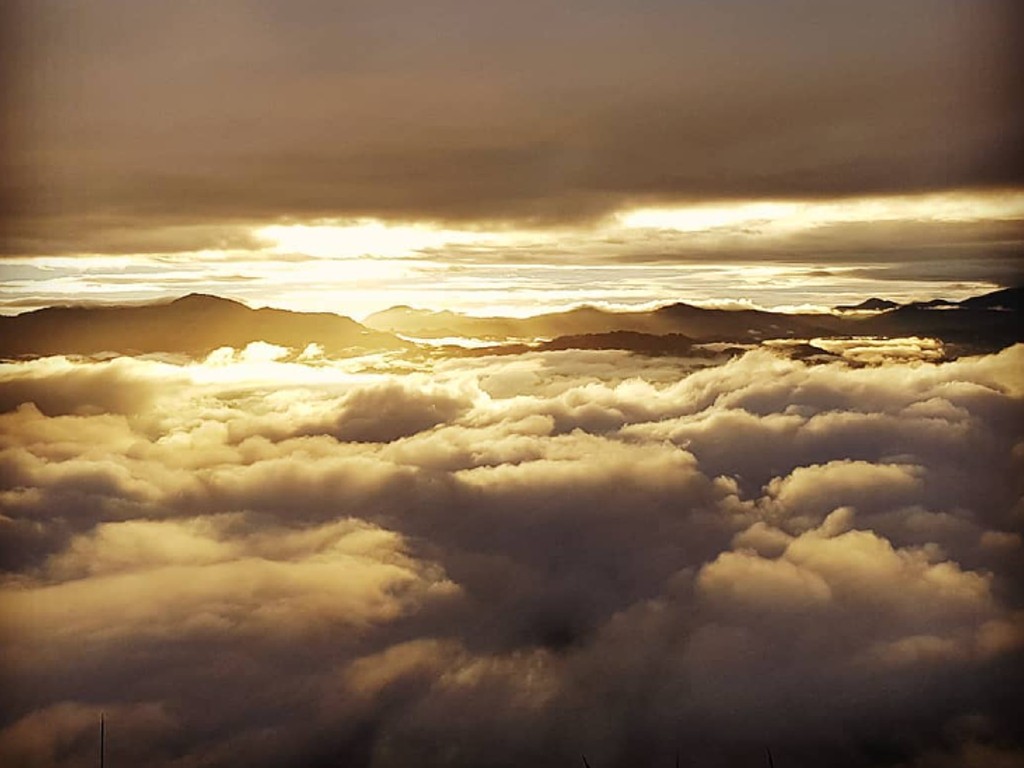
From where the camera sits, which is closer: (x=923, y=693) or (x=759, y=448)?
(x=759, y=448)

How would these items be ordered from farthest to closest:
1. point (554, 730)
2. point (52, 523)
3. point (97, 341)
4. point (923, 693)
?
1. point (923, 693)
2. point (554, 730)
3. point (52, 523)
4. point (97, 341)

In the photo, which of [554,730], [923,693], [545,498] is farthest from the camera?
[923,693]

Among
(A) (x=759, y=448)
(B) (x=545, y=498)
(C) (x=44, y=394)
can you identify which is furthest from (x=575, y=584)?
(C) (x=44, y=394)

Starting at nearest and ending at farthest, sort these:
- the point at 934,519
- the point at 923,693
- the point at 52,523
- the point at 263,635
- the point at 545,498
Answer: the point at 934,519, the point at 52,523, the point at 545,498, the point at 263,635, the point at 923,693

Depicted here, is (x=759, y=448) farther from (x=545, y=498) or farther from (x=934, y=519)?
(x=934, y=519)

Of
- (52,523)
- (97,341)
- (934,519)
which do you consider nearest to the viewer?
(97,341)

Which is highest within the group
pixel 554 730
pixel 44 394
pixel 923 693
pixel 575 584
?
pixel 44 394

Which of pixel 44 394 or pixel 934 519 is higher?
pixel 44 394

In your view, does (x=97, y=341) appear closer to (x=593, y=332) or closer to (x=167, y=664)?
(x=593, y=332)

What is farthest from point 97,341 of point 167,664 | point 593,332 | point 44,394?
point 167,664
